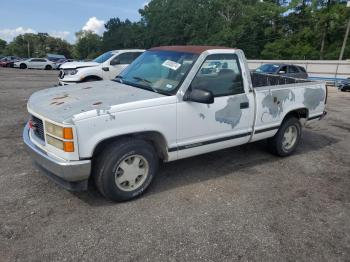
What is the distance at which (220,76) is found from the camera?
13.9 feet

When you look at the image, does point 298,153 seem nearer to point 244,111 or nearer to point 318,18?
point 244,111

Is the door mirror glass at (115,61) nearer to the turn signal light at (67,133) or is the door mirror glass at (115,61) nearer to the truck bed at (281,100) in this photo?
the truck bed at (281,100)

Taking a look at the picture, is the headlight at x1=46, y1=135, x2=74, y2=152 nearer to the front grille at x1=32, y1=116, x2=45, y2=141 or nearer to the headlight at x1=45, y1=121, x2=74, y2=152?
the headlight at x1=45, y1=121, x2=74, y2=152

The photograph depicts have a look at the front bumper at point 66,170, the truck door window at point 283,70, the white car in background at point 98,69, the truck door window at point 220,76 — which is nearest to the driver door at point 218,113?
the truck door window at point 220,76

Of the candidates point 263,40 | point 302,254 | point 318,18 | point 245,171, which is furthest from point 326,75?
point 302,254

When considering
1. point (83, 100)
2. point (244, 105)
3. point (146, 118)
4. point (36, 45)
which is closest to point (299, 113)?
point (244, 105)

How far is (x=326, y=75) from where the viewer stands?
27.9 metres

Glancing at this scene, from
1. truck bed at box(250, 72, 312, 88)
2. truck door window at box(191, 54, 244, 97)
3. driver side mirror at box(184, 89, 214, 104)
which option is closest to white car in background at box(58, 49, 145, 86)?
truck bed at box(250, 72, 312, 88)

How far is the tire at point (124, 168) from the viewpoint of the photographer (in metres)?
3.38

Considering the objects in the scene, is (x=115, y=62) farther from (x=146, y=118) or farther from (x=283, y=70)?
(x=283, y=70)

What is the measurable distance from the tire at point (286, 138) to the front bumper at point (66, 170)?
3.38 metres

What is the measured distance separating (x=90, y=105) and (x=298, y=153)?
4155 millimetres

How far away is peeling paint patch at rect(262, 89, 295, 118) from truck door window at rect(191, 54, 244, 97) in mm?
600

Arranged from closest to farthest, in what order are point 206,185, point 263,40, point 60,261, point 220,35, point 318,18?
point 60,261 < point 206,185 < point 318,18 < point 263,40 < point 220,35
